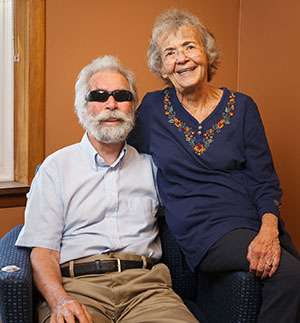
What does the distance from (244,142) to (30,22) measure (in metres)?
1.53

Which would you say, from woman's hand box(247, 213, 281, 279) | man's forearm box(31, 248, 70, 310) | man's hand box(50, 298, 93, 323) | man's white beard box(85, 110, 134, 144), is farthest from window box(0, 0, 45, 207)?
woman's hand box(247, 213, 281, 279)

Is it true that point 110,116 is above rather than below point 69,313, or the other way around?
above

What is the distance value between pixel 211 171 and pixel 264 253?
1.34 ft

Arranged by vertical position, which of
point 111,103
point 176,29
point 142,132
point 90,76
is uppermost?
point 176,29

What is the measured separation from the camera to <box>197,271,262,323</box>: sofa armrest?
1.67 meters

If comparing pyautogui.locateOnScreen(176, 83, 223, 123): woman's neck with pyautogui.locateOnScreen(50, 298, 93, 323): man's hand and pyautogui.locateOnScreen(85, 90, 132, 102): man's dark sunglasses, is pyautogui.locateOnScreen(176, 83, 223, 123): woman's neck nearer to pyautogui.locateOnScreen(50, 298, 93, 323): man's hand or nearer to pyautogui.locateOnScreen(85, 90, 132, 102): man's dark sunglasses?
pyautogui.locateOnScreen(85, 90, 132, 102): man's dark sunglasses

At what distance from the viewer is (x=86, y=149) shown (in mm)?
1993

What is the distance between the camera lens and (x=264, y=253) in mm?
1694

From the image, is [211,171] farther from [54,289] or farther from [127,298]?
[54,289]

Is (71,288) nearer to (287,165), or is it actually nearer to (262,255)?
(262,255)

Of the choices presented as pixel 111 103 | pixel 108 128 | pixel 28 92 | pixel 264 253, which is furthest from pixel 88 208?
pixel 28 92

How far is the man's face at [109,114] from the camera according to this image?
1958 mm

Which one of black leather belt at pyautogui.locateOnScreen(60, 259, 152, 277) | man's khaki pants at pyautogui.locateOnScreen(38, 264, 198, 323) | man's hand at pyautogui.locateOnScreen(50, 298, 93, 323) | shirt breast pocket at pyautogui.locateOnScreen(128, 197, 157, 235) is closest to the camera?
man's hand at pyautogui.locateOnScreen(50, 298, 93, 323)

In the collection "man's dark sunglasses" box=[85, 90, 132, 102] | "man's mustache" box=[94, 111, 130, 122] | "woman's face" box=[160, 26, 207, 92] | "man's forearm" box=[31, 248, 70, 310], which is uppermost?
"woman's face" box=[160, 26, 207, 92]
